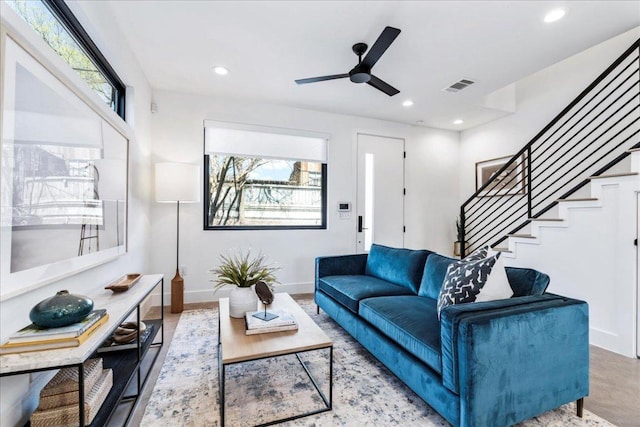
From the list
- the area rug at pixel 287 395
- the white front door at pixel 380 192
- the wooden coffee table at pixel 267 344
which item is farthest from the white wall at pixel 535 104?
the wooden coffee table at pixel 267 344

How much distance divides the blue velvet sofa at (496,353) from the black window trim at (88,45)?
2.78 meters

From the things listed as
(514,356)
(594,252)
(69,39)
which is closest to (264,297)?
(514,356)

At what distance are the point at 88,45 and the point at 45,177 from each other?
1.29m

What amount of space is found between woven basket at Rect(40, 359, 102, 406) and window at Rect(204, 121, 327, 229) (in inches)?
99.6

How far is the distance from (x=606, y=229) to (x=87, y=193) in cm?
400

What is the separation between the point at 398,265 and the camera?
296cm

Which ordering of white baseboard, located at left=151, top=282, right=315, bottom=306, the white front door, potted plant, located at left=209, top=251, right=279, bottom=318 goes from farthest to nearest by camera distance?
1. the white front door
2. white baseboard, located at left=151, top=282, right=315, bottom=306
3. potted plant, located at left=209, top=251, right=279, bottom=318

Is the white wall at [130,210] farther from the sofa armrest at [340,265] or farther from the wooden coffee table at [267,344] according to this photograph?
the sofa armrest at [340,265]

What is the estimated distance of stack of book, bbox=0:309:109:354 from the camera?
3.70 feet

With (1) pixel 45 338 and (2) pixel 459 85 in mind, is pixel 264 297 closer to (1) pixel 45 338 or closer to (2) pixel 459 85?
(1) pixel 45 338

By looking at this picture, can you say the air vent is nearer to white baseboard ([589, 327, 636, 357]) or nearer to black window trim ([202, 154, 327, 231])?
black window trim ([202, 154, 327, 231])

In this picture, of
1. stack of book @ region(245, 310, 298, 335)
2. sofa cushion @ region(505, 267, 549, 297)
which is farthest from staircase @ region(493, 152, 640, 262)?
stack of book @ region(245, 310, 298, 335)

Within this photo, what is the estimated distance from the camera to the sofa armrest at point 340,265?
3.37 metres

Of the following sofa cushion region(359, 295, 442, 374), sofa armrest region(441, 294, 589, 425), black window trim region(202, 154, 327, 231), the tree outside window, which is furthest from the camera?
black window trim region(202, 154, 327, 231)
